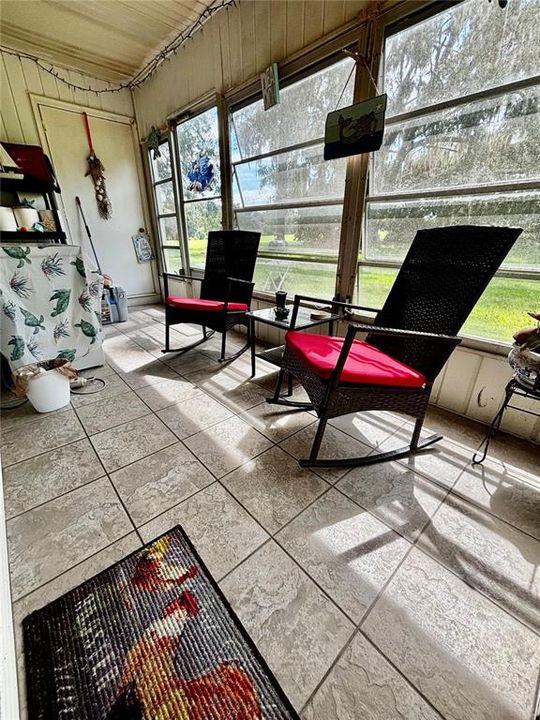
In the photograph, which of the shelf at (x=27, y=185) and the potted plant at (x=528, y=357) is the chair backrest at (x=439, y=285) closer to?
the potted plant at (x=528, y=357)

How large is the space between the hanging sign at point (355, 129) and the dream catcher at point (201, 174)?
173 centimetres

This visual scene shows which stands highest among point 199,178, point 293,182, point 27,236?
point 199,178

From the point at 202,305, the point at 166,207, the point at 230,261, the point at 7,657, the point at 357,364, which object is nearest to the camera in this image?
the point at 7,657

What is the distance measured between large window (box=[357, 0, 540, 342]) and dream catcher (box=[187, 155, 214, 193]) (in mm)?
2060

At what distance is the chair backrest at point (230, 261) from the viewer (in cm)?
261

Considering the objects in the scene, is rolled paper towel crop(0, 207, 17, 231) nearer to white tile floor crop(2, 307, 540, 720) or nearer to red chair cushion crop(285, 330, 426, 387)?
white tile floor crop(2, 307, 540, 720)

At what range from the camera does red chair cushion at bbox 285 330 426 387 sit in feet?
4.23

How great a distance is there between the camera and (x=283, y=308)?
7.04 ft

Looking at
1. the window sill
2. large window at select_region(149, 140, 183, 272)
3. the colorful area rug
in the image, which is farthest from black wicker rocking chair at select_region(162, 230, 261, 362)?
the colorful area rug

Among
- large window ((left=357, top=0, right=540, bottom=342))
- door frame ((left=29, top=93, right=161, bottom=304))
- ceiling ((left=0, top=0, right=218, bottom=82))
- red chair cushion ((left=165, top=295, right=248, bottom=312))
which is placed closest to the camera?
large window ((left=357, top=0, right=540, bottom=342))

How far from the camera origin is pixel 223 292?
9.56 ft

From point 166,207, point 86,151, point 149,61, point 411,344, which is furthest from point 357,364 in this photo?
point 86,151

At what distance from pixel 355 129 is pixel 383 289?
1.04m

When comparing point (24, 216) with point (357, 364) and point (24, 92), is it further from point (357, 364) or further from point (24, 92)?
point (357, 364)
